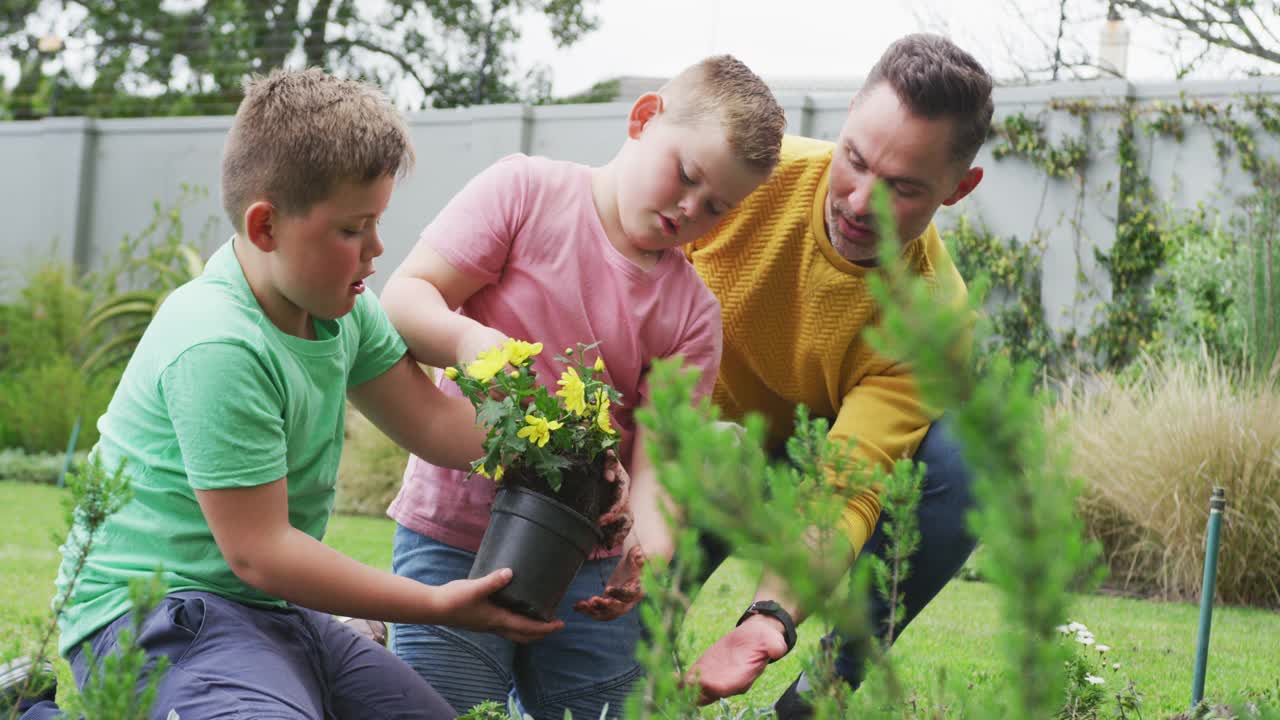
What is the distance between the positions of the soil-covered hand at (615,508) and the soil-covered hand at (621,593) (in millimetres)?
44

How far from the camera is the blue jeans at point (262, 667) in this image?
1.86 m

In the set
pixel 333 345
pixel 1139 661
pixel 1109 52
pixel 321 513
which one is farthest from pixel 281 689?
pixel 1109 52

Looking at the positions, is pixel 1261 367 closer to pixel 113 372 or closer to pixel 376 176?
pixel 376 176

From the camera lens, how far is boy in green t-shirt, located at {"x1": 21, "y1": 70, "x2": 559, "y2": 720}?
6.27 feet

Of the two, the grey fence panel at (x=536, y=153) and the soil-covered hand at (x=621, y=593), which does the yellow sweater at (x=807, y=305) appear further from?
the grey fence panel at (x=536, y=153)

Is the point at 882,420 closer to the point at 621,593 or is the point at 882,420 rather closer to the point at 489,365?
the point at 621,593

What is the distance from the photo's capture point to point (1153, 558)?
6.27 meters

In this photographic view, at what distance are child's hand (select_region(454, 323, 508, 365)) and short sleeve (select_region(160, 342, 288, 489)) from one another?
16.0 inches

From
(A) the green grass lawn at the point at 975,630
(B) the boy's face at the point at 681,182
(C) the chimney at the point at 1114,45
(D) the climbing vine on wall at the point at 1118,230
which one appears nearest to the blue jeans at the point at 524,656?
(A) the green grass lawn at the point at 975,630

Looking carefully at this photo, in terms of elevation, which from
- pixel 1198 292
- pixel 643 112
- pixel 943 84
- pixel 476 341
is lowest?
pixel 1198 292

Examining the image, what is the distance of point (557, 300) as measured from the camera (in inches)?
102

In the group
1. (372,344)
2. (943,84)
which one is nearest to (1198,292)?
(943,84)

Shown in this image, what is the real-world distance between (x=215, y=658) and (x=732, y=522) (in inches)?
54.8

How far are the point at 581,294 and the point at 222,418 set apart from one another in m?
0.93
